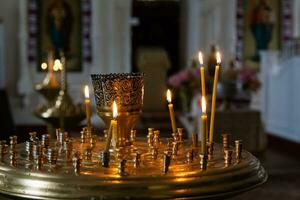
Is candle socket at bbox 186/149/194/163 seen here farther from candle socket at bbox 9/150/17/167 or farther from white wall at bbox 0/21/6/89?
white wall at bbox 0/21/6/89

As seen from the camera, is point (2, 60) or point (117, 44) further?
point (117, 44)

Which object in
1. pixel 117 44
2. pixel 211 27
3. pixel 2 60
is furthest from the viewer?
pixel 211 27

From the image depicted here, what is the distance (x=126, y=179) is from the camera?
1.39 meters

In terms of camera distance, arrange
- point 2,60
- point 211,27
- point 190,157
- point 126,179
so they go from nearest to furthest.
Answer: point 126,179
point 190,157
point 2,60
point 211,27

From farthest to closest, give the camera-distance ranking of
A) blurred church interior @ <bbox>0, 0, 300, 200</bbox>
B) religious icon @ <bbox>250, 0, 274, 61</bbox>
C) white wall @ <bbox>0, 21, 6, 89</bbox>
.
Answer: religious icon @ <bbox>250, 0, 274, 61</bbox> → white wall @ <bbox>0, 21, 6, 89</bbox> → blurred church interior @ <bbox>0, 0, 300, 200</bbox>

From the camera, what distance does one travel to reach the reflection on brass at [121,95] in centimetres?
168

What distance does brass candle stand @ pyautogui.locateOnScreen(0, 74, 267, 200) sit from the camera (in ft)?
4.57

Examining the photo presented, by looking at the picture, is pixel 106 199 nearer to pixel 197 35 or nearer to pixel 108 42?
pixel 108 42

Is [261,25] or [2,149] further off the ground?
[261,25]

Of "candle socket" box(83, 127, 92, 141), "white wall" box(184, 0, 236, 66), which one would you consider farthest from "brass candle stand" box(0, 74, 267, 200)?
"white wall" box(184, 0, 236, 66)

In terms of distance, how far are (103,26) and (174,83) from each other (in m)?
5.12

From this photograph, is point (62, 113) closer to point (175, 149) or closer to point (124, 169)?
point (175, 149)

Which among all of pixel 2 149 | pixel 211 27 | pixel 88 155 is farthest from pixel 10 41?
pixel 88 155

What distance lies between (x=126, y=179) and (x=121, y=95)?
0.34m
